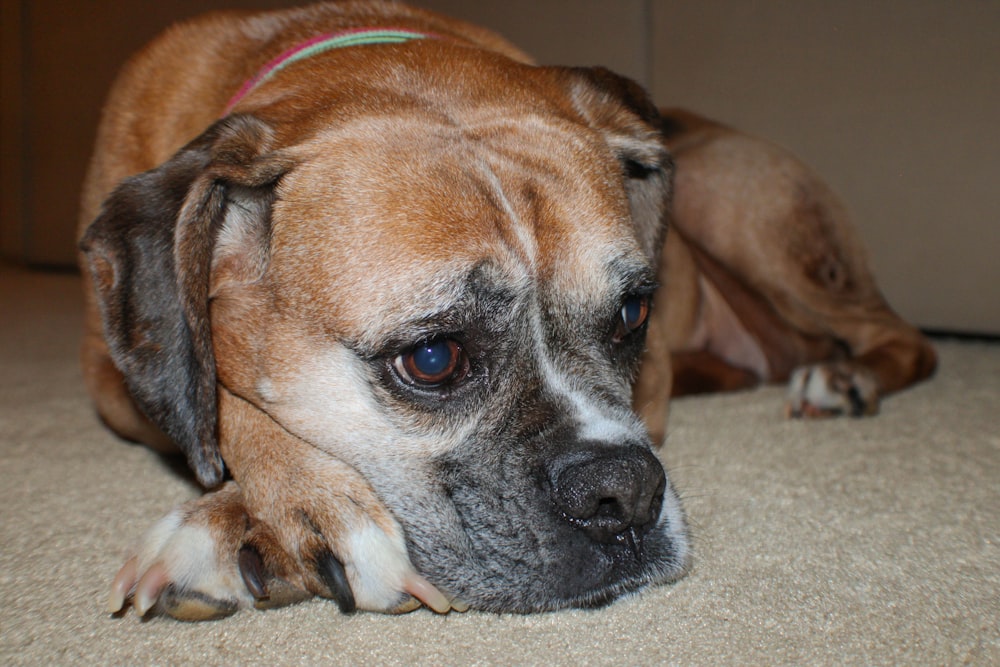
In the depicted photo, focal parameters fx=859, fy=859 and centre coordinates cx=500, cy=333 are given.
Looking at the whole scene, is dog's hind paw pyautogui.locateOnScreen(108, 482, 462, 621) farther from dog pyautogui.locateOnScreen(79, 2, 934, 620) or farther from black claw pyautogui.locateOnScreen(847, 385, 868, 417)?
black claw pyautogui.locateOnScreen(847, 385, 868, 417)

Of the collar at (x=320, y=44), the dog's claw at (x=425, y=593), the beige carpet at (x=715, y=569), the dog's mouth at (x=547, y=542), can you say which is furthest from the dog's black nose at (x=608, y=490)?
the collar at (x=320, y=44)

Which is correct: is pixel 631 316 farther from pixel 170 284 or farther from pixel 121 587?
pixel 121 587

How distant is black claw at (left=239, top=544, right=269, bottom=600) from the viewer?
1489 mm

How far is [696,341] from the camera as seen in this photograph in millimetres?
3436

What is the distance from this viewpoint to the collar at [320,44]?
7.09 feet

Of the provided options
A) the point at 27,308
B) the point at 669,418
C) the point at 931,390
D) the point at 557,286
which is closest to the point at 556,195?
the point at 557,286

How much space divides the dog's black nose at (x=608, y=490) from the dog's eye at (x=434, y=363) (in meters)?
0.27

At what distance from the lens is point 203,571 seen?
1487 millimetres

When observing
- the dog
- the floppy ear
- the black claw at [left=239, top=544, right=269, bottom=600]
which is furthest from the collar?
the black claw at [left=239, top=544, right=269, bottom=600]

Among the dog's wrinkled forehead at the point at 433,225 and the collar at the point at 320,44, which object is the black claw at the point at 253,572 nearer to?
the dog's wrinkled forehead at the point at 433,225

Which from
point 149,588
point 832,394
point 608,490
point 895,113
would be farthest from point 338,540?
point 895,113

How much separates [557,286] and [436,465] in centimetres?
42

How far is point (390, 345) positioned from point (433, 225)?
24cm

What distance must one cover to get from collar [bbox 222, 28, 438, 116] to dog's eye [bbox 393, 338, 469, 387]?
89 cm
